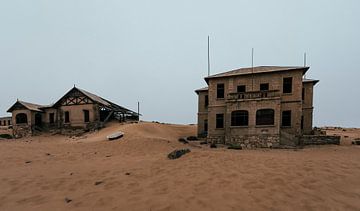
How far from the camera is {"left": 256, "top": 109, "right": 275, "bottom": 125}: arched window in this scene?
65.8 ft

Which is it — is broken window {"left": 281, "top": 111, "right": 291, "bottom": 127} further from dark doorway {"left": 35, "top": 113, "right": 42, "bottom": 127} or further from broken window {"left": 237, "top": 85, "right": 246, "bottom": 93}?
dark doorway {"left": 35, "top": 113, "right": 42, "bottom": 127}

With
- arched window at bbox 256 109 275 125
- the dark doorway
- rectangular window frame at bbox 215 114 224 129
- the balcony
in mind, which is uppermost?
the balcony

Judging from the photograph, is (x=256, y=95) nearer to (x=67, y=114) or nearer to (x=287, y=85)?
(x=287, y=85)

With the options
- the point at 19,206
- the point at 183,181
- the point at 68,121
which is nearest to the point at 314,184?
the point at 183,181

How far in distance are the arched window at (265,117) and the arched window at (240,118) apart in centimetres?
Answer: 109

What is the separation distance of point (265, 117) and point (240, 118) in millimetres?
2476

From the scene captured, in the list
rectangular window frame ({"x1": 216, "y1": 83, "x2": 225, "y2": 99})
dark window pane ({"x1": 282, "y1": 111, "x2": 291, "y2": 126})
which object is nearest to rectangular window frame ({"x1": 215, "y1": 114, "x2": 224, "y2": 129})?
rectangular window frame ({"x1": 216, "y1": 83, "x2": 225, "y2": 99})

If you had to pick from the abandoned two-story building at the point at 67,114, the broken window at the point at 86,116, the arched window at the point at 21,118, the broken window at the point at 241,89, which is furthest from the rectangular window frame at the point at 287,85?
the arched window at the point at 21,118

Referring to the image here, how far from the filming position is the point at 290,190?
20.1 ft

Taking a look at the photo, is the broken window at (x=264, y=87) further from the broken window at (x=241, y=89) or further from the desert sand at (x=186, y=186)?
the desert sand at (x=186, y=186)

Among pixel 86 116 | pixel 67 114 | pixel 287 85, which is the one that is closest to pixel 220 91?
pixel 287 85

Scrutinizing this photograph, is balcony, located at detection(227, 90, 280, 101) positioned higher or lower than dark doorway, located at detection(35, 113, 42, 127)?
higher

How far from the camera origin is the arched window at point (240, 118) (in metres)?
21.2

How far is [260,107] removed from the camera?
66.8 ft
